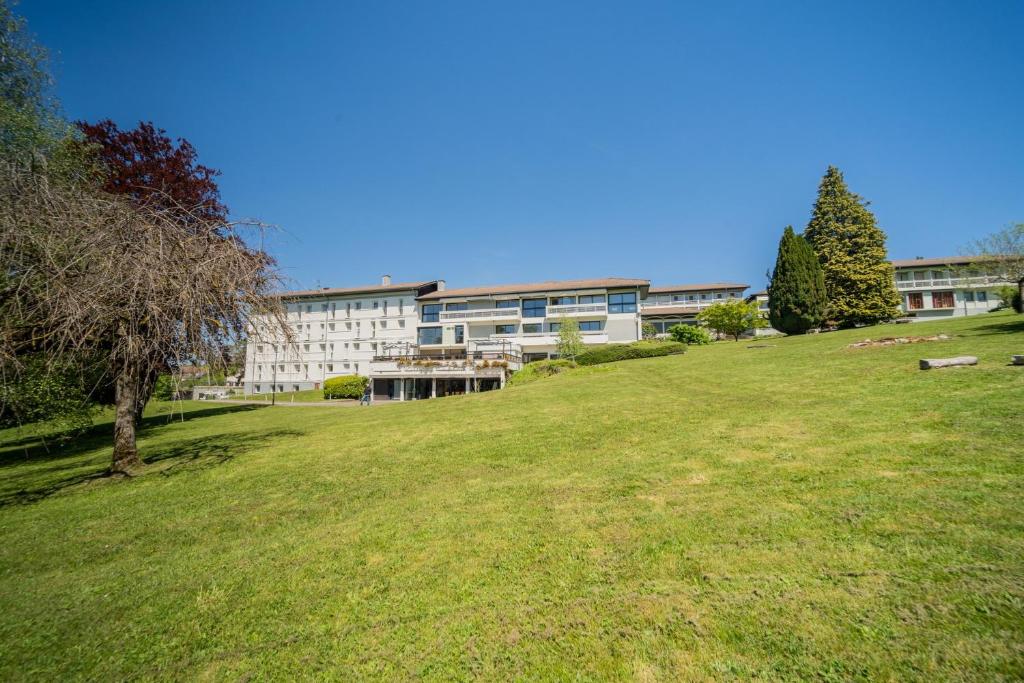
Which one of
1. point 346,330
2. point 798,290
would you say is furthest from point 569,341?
point 346,330

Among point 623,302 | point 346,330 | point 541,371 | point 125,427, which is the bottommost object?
point 125,427

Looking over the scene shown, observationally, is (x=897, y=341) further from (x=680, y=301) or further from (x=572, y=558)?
(x=680, y=301)

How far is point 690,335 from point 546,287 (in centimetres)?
1635

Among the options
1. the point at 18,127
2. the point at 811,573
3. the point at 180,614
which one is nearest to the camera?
the point at 811,573

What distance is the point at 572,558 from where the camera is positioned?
199 inches

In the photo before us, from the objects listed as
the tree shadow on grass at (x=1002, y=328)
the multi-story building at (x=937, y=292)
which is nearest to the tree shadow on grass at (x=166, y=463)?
the tree shadow on grass at (x=1002, y=328)

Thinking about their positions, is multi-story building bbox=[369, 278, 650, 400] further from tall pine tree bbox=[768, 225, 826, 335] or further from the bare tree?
the bare tree

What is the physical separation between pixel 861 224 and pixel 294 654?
4590 cm

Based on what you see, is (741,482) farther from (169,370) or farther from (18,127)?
(18,127)

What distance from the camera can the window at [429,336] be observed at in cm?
5081

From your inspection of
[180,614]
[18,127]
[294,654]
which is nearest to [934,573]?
[294,654]

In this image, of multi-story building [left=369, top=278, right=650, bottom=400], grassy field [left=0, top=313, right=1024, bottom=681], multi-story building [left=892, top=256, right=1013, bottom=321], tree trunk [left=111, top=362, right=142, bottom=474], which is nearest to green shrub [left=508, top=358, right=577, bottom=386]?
multi-story building [left=369, top=278, right=650, bottom=400]

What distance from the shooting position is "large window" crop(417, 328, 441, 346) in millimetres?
50812

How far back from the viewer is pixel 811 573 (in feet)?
13.5
